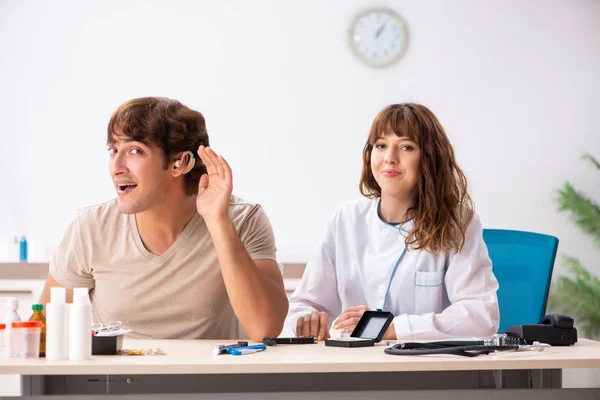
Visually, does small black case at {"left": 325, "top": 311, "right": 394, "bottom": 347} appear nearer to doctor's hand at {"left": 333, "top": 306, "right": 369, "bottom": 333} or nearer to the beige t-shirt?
A: doctor's hand at {"left": 333, "top": 306, "right": 369, "bottom": 333}

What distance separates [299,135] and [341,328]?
2.51m

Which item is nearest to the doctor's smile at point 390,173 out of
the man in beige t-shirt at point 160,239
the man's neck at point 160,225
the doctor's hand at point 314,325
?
the man in beige t-shirt at point 160,239

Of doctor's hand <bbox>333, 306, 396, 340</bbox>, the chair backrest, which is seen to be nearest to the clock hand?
the chair backrest

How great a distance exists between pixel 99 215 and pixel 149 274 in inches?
9.0

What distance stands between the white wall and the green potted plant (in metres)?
0.11

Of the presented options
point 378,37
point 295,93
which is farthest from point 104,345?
point 378,37

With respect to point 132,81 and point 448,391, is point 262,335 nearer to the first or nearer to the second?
point 448,391

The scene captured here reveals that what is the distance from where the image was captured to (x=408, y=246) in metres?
2.13

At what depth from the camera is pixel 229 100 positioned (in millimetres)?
4336

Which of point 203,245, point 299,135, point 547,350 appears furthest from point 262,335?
point 299,135

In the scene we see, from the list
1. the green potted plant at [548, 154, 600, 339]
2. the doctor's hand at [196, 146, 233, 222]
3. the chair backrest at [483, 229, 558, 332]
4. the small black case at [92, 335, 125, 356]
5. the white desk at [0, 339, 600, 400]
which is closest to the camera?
the white desk at [0, 339, 600, 400]

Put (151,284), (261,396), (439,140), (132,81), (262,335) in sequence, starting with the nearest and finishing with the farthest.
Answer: (261,396) < (262,335) < (151,284) < (439,140) < (132,81)

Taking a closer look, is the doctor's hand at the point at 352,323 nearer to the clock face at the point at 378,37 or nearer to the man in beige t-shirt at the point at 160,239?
the man in beige t-shirt at the point at 160,239

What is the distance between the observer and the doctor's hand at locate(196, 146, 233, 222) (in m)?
1.91
